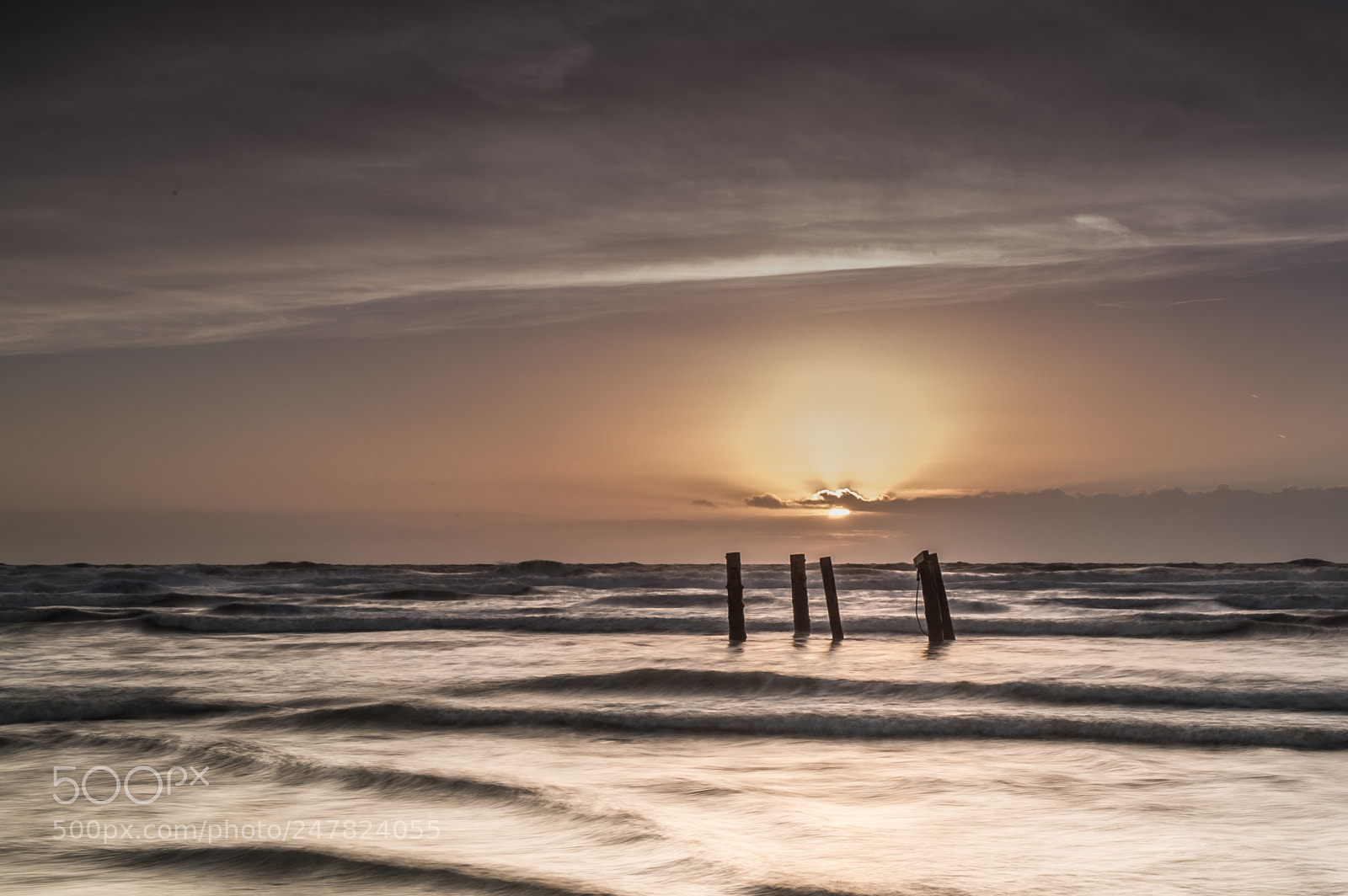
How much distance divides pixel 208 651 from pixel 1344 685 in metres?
21.9

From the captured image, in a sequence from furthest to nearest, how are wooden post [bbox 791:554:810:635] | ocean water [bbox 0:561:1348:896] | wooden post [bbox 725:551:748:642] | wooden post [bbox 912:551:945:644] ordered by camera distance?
1. wooden post [bbox 791:554:810:635]
2. wooden post [bbox 725:551:748:642]
3. wooden post [bbox 912:551:945:644]
4. ocean water [bbox 0:561:1348:896]

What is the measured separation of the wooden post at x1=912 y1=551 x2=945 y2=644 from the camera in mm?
23000

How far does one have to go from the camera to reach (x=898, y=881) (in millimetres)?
6406

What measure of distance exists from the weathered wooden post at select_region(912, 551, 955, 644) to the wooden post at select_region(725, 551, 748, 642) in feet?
14.0

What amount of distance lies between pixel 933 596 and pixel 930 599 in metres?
0.10

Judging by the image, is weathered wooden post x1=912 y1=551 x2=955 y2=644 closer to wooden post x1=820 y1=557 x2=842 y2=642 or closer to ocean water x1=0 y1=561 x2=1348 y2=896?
→ ocean water x1=0 y1=561 x2=1348 y2=896

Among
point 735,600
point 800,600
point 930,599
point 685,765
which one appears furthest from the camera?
point 800,600

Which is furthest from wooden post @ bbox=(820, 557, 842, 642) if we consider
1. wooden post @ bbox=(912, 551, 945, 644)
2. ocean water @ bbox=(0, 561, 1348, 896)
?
wooden post @ bbox=(912, 551, 945, 644)

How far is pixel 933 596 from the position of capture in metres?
23.3

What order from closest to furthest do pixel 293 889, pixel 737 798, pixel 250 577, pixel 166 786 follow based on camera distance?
pixel 293 889, pixel 737 798, pixel 166 786, pixel 250 577

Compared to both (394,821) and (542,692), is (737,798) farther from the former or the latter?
(542,692)

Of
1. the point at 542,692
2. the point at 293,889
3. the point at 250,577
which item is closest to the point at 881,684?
the point at 542,692

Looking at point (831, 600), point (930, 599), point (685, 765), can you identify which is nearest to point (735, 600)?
point (831, 600)

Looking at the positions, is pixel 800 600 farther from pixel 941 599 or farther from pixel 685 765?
pixel 685 765
